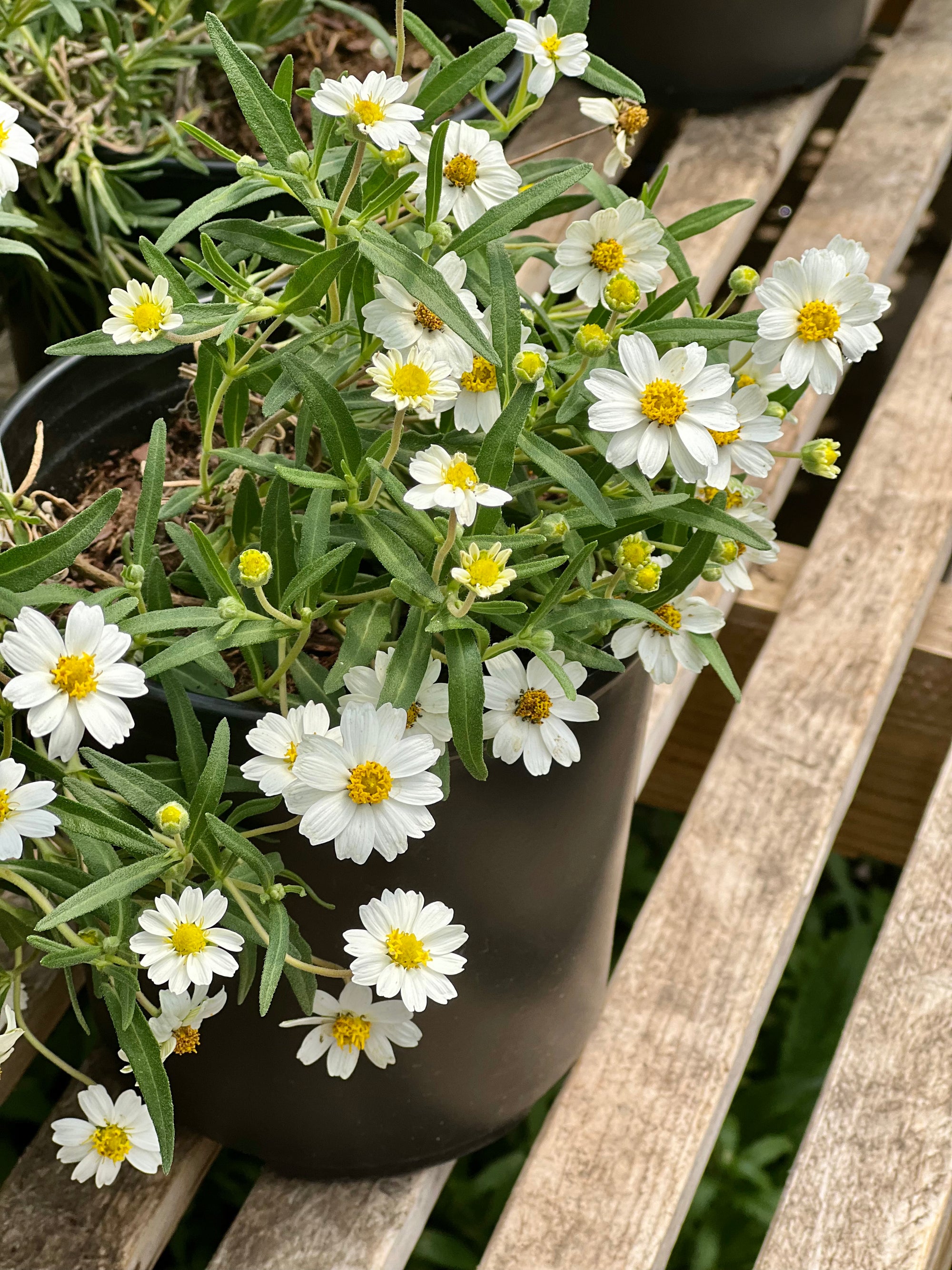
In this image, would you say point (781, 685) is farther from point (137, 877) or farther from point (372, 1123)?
point (137, 877)

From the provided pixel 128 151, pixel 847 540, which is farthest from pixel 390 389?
pixel 847 540

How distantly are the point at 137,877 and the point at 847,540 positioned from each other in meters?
0.76

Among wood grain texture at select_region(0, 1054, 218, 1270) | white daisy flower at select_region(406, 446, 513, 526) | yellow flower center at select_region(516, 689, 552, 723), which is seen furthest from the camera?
wood grain texture at select_region(0, 1054, 218, 1270)

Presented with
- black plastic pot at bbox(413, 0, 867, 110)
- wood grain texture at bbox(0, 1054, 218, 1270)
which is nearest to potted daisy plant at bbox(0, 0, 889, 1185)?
wood grain texture at bbox(0, 1054, 218, 1270)

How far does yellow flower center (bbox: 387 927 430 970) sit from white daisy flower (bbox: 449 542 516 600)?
0.50 feet

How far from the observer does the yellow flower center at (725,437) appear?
60 cm

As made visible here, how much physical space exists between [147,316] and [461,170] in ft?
0.48

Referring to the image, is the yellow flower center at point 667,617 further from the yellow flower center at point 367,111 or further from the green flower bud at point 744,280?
the yellow flower center at point 367,111

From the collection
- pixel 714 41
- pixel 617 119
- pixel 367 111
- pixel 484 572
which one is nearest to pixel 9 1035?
pixel 484 572

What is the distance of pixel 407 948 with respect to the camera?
1.85 feet

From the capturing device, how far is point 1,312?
1.08 m

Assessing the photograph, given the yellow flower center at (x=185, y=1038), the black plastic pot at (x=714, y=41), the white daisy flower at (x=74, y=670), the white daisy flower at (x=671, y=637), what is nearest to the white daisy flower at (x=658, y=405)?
the white daisy flower at (x=671, y=637)

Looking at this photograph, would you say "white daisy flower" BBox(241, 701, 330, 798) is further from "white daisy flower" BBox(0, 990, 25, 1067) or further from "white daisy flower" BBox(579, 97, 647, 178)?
"white daisy flower" BBox(579, 97, 647, 178)

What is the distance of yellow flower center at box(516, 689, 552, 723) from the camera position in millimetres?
592
